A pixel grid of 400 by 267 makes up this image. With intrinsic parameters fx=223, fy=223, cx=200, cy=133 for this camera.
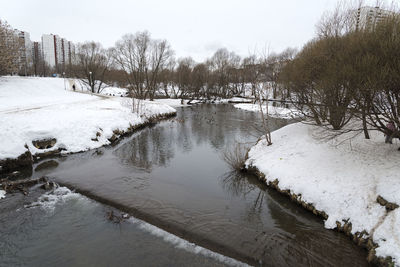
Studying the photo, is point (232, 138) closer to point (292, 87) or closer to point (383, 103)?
point (292, 87)

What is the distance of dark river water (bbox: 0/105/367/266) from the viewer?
19.1ft

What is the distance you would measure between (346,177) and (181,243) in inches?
236

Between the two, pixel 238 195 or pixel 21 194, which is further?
pixel 238 195

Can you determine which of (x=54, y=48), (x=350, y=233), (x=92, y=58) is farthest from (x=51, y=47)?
(x=350, y=233)

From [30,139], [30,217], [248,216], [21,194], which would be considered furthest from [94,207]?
[30,139]

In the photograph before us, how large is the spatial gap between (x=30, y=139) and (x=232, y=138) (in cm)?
1369

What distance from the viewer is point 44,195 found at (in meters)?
8.69

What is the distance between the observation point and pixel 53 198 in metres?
8.53

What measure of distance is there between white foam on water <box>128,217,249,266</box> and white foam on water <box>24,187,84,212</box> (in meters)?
3.05

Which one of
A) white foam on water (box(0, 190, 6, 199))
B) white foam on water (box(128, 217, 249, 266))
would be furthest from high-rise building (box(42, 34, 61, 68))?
white foam on water (box(128, 217, 249, 266))

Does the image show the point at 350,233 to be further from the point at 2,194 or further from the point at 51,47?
the point at 51,47

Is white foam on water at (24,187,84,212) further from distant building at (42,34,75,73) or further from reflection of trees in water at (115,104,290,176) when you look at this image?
distant building at (42,34,75,73)

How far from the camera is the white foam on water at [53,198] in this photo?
26.0 ft

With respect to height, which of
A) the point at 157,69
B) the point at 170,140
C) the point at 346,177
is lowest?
the point at 170,140
